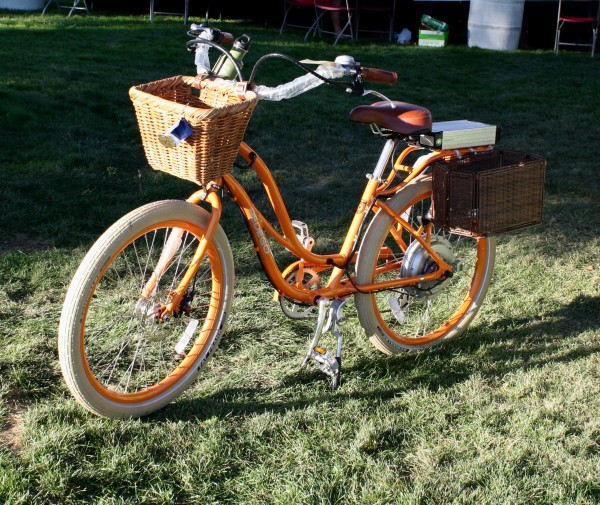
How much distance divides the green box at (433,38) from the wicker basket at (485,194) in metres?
9.07

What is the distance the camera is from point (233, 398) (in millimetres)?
3189

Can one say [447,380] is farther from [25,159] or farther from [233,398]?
[25,159]

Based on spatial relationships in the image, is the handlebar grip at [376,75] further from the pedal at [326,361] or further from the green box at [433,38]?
the green box at [433,38]

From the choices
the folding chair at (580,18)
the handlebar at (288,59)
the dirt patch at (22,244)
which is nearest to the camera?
the handlebar at (288,59)

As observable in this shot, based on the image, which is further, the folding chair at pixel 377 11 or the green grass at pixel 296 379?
the folding chair at pixel 377 11

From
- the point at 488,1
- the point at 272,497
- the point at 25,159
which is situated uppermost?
the point at 488,1

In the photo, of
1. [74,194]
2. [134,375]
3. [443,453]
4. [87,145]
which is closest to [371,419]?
[443,453]

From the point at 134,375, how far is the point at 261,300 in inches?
37.4

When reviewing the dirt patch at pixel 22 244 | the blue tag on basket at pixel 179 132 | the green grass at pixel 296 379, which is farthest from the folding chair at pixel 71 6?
the blue tag on basket at pixel 179 132

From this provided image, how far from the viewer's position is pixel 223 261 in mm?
3086

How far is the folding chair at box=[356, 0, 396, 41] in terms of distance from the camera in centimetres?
1212

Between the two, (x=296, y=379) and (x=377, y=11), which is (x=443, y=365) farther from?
(x=377, y=11)

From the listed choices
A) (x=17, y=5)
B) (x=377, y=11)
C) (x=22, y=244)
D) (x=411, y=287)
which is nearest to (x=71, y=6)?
(x=17, y=5)

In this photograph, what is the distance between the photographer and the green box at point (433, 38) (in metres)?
12.0
